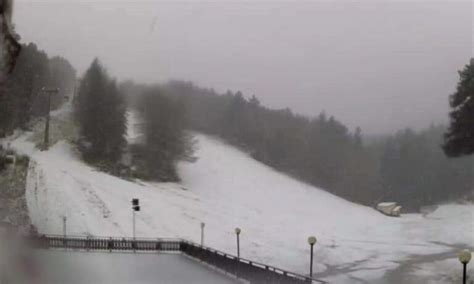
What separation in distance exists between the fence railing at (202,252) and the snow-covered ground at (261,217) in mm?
224

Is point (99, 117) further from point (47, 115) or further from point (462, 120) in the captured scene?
point (462, 120)

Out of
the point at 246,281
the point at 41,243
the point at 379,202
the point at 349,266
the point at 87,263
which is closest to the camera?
the point at 41,243

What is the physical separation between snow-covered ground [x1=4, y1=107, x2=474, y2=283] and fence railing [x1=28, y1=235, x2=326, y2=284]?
0.22 metres

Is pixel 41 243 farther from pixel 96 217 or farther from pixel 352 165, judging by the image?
pixel 352 165

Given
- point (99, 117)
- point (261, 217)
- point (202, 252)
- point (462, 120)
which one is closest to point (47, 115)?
point (99, 117)

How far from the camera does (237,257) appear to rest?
27.9 ft

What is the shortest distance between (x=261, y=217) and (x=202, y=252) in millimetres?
2272

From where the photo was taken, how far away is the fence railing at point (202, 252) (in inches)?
294

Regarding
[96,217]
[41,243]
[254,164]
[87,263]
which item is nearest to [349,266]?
[254,164]

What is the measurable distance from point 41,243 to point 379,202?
266 inches

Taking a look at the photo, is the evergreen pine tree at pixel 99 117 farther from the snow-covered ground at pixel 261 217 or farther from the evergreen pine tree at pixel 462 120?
the evergreen pine tree at pixel 462 120

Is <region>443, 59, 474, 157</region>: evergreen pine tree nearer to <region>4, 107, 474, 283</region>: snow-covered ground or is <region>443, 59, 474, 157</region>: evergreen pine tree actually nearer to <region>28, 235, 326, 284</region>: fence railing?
Answer: <region>4, 107, 474, 283</region>: snow-covered ground

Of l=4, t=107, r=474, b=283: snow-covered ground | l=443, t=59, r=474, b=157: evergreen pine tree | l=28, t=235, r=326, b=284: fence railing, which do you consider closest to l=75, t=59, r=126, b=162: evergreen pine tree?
l=4, t=107, r=474, b=283: snow-covered ground

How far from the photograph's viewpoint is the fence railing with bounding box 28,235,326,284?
746cm
